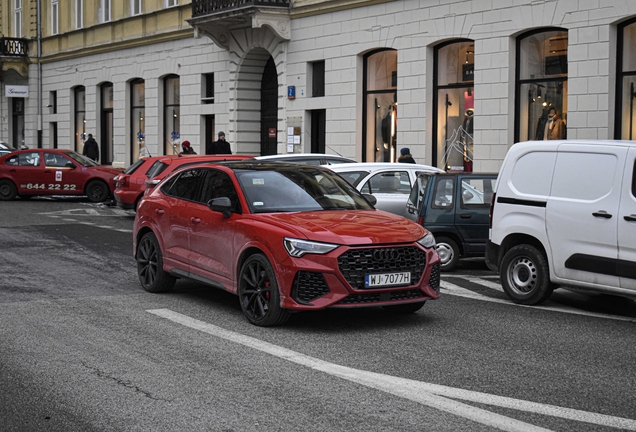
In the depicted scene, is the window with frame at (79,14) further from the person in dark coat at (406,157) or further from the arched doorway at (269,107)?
the person in dark coat at (406,157)

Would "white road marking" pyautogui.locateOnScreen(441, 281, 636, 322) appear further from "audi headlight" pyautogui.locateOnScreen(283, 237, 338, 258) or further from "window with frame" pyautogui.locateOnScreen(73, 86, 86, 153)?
"window with frame" pyautogui.locateOnScreen(73, 86, 86, 153)

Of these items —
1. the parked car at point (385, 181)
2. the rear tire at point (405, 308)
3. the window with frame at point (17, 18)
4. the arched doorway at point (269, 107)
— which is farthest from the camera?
the window with frame at point (17, 18)

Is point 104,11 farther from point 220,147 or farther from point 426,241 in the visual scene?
point 426,241

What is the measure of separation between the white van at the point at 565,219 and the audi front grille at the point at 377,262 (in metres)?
1.93

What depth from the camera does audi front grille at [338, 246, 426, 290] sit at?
8.57m

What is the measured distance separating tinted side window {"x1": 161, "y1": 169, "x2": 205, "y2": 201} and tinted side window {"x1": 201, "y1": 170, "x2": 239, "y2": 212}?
0.17m

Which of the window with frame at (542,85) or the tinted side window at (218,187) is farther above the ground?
the window with frame at (542,85)

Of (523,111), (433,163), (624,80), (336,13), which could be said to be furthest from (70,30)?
(624,80)

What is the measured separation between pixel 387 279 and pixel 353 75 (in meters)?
17.8

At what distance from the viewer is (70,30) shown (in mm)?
42969

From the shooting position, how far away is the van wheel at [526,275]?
1035 cm

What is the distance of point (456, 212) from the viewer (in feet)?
45.0

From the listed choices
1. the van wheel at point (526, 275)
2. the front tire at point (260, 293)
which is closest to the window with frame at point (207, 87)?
the van wheel at point (526, 275)

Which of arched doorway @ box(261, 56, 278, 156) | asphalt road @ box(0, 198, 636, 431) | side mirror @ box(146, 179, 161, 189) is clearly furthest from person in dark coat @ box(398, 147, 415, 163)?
asphalt road @ box(0, 198, 636, 431)
